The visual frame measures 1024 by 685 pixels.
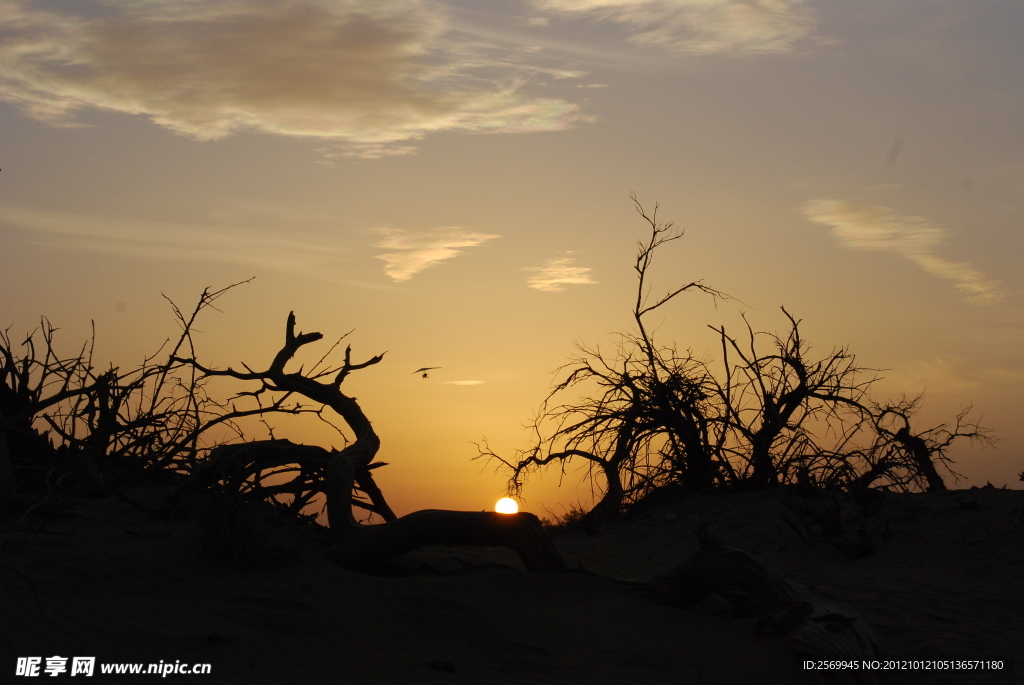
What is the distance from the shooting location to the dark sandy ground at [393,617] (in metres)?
4.48

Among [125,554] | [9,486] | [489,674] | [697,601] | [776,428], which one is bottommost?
[489,674]

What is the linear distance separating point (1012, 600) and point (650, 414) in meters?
6.31

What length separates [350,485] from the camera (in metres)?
6.61

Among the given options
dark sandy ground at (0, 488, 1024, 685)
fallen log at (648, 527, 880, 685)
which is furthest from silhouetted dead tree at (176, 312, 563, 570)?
fallen log at (648, 527, 880, 685)

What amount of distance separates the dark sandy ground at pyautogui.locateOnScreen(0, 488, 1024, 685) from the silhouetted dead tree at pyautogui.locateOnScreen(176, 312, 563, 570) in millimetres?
250

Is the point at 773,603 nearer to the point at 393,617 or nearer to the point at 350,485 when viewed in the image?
the point at 393,617

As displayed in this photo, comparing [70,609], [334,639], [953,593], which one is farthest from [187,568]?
[953,593]

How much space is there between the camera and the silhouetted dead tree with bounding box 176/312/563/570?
20.4ft

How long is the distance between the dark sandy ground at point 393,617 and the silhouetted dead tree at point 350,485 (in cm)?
25

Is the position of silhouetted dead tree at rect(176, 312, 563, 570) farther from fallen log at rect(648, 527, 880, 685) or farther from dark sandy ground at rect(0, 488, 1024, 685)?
fallen log at rect(648, 527, 880, 685)

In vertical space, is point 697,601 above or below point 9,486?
below

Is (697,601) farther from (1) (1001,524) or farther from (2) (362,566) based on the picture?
(1) (1001,524)

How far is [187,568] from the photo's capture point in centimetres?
558

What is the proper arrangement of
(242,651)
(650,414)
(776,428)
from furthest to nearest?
(650,414), (776,428), (242,651)
